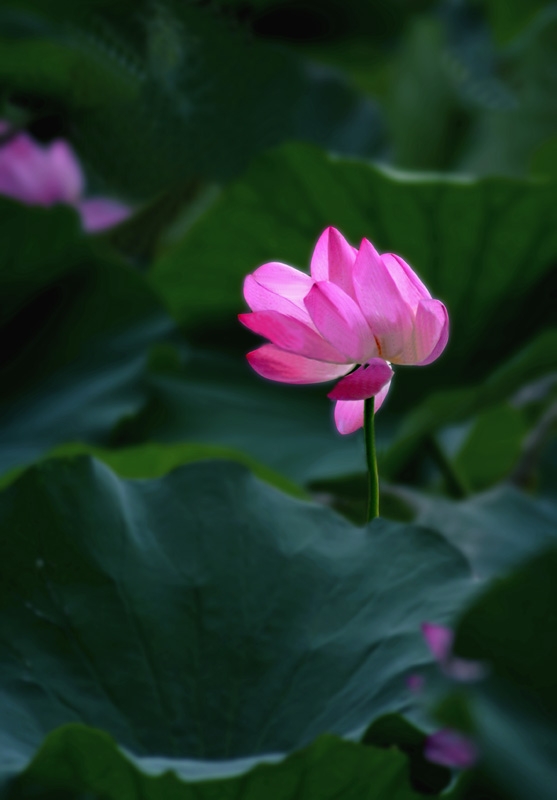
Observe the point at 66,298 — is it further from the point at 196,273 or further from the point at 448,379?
the point at 448,379

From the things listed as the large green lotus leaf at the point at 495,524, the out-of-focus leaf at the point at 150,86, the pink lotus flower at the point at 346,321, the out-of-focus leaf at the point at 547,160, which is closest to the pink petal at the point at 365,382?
the pink lotus flower at the point at 346,321

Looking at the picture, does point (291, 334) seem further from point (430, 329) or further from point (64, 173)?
point (64, 173)

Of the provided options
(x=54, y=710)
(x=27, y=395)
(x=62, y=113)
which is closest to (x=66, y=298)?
(x=27, y=395)

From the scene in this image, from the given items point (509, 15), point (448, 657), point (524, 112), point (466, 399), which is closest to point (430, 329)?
point (448, 657)

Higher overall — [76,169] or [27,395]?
[76,169]

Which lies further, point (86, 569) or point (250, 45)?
point (250, 45)

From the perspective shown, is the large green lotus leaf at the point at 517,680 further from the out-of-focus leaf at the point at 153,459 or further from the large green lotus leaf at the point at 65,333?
the large green lotus leaf at the point at 65,333

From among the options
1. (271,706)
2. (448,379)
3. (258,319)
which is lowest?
(448,379)

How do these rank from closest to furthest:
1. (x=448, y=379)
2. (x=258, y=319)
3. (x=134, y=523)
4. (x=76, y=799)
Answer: (x=258, y=319) → (x=76, y=799) → (x=134, y=523) → (x=448, y=379)
